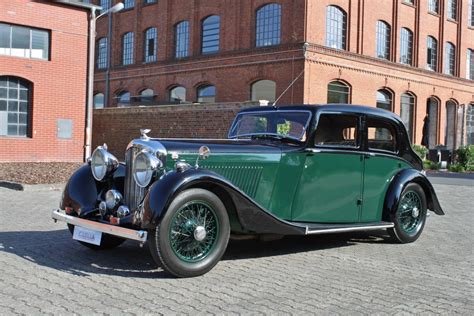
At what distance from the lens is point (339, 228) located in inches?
260

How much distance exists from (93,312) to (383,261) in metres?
3.53

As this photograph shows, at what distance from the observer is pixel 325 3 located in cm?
2650

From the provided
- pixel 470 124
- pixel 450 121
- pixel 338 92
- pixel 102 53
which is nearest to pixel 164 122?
pixel 338 92

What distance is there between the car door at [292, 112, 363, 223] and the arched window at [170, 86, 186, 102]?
83.5 ft

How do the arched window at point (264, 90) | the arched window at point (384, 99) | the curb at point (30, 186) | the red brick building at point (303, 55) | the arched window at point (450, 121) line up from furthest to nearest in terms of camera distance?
the arched window at point (450, 121)
the arched window at point (384, 99)
the arched window at point (264, 90)
the red brick building at point (303, 55)
the curb at point (30, 186)

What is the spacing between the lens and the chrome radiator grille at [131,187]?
5625mm

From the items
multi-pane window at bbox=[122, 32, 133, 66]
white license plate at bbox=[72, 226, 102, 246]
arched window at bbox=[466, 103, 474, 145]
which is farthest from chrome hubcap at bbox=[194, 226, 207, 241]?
arched window at bbox=[466, 103, 474, 145]

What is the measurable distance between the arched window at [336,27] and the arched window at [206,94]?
6852 mm

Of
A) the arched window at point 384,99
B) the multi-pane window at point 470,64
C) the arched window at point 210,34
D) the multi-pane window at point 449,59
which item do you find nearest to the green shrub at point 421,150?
the arched window at point 384,99

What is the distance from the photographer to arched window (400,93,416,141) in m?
31.7

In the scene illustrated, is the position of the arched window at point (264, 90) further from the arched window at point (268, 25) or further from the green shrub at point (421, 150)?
the green shrub at point (421, 150)

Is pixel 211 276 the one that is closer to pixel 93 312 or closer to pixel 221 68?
pixel 93 312

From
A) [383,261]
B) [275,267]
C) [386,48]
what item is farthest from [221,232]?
[386,48]

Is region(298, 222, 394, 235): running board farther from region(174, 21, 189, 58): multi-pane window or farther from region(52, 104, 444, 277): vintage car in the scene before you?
region(174, 21, 189, 58): multi-pane window
